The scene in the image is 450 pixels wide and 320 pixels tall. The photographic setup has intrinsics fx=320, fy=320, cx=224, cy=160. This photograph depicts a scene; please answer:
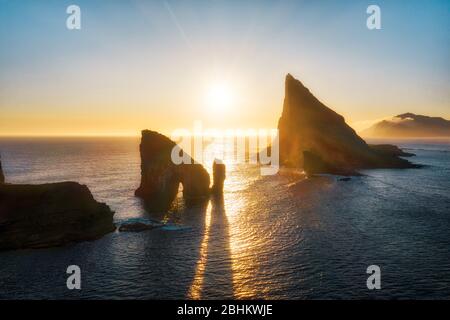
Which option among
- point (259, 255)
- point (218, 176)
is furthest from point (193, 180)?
point (259, 255)

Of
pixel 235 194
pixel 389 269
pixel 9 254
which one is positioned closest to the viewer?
pixel 389 269

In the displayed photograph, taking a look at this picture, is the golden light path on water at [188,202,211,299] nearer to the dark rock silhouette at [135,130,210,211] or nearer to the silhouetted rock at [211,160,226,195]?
the dark rock silhouette at [135,130,210,211]

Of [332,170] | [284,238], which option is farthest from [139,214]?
[332,170]

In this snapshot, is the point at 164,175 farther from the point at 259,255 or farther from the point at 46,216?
the point at 259,255

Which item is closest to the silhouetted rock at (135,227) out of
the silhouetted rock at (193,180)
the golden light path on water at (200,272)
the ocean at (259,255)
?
the ocean at (259,255)

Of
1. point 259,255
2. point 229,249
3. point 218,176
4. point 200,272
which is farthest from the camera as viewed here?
point 218,176

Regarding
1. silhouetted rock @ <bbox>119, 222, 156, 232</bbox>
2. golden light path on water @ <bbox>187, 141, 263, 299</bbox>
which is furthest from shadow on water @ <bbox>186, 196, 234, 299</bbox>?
silhouetted rock @ <bbox>119, 222, 156, 232</bbox>

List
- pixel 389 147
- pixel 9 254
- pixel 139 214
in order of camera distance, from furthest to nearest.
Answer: pixel 389 147
pixel 139 214
pixel 9 254
